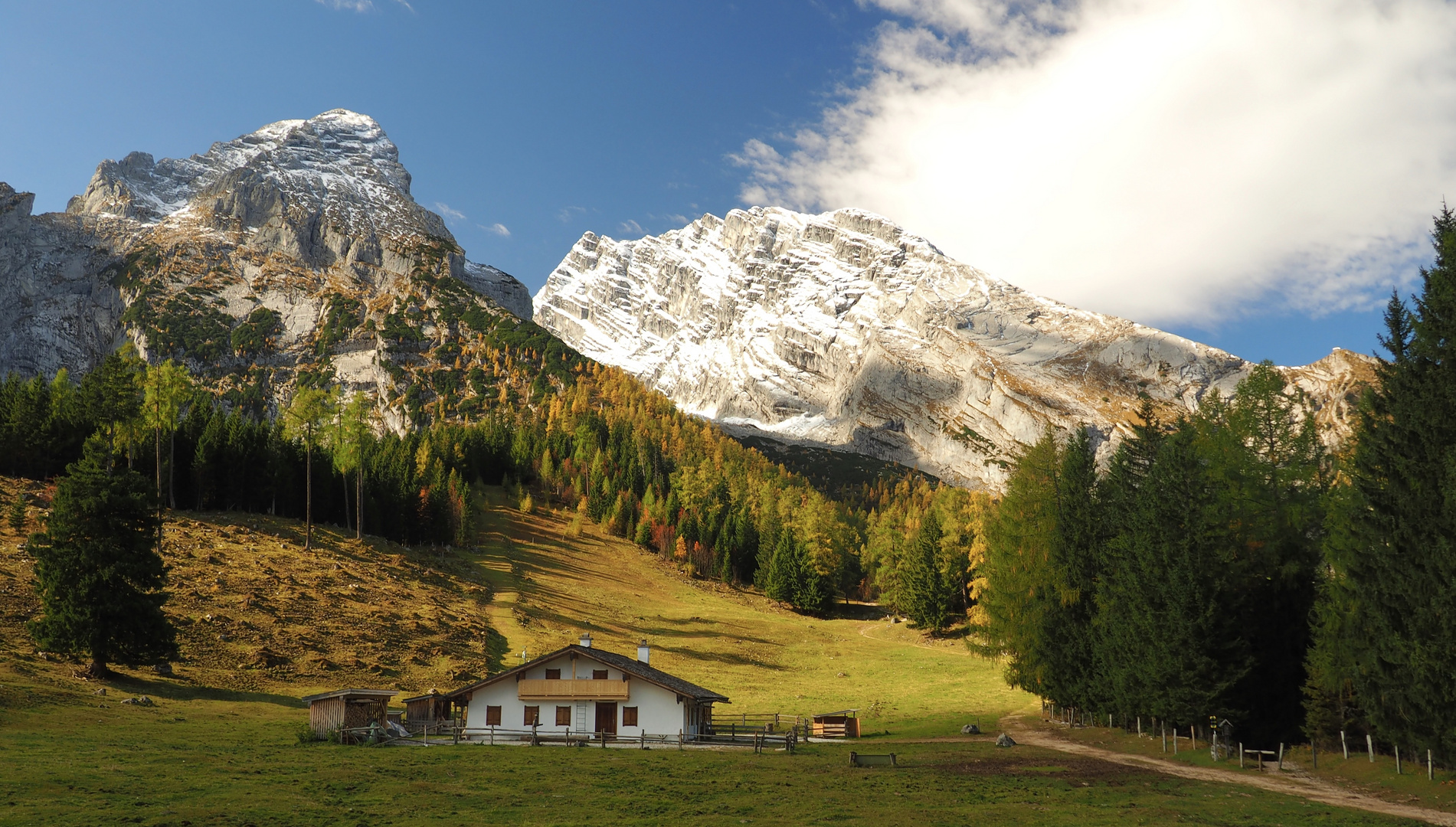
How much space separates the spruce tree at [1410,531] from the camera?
27.3 m

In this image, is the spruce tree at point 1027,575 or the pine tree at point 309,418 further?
the pine tree at point 309,418

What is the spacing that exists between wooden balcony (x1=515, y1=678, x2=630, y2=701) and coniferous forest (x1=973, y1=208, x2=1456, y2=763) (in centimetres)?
2338

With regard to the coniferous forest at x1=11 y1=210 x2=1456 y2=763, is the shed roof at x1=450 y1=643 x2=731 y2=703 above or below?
below

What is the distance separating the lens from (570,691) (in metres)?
48.7

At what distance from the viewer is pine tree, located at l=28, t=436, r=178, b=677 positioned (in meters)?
46.9

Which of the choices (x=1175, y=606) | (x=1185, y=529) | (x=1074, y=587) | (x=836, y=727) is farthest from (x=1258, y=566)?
(x=836, y=727)

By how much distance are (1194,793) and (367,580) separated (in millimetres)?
72020

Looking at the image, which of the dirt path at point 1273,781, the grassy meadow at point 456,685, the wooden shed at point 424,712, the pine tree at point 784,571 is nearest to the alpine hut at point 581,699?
the wooden shed at point 424,712

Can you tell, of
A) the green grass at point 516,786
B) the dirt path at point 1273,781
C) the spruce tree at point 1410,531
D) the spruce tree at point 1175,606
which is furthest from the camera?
the spruce tree at point 1175,606

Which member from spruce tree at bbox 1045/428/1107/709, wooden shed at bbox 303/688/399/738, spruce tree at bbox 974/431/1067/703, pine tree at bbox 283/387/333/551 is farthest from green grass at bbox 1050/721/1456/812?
pine tree at bbox 283/387/333/551

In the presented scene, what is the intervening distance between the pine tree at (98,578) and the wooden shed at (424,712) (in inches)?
571

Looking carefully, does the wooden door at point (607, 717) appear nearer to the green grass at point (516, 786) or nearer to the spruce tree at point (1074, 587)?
the green grass at point (516, 786)

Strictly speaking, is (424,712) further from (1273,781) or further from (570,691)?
(1273,781)

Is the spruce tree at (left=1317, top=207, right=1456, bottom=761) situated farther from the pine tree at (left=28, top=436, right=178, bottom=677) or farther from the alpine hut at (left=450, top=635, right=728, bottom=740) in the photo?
the pine tree at (left=28, top=436, right=178, bottom=677)
